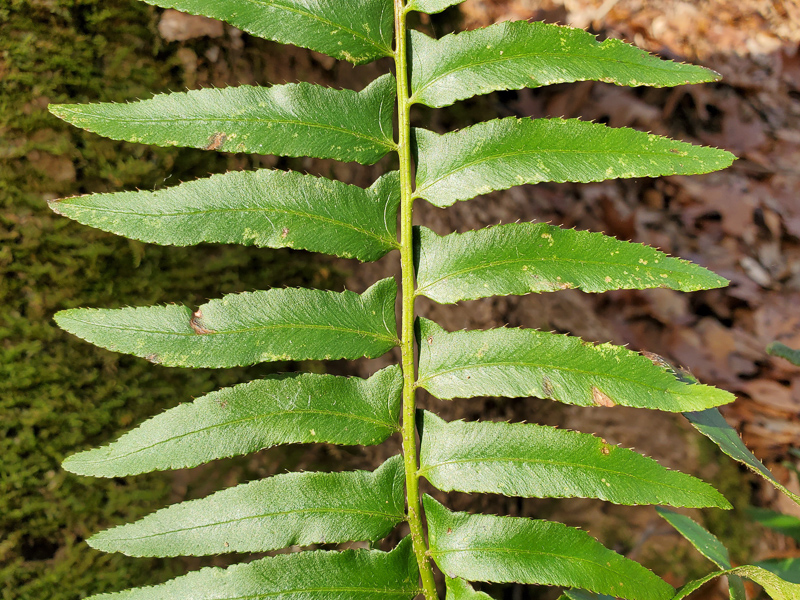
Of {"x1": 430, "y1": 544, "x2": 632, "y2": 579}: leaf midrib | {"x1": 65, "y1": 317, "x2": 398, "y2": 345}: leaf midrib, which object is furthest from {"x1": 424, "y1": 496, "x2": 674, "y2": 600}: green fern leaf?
{"x1": 65, "y1": 317, "x2": 398, "y2": 345}: leaf midrib

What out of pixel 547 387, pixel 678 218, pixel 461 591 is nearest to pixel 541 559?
pixel 461 591

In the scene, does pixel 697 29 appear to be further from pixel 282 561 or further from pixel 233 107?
pixel 282 561

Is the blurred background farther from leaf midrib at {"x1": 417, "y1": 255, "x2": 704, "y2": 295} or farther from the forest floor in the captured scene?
leaf midrib at {"x1": 417, "y1": 255, "x2": 704, "y2": 295}

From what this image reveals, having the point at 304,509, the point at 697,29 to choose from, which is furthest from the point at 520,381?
the point at 697,29

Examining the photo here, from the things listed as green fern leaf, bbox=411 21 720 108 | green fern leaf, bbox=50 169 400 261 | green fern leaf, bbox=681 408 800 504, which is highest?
green fern leaf, bbox=411 21 720 108

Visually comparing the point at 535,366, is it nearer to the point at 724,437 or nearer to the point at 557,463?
the point at 557,463

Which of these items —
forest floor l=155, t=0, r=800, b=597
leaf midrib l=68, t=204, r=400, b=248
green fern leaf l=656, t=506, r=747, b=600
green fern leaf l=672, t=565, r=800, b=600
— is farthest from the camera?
forest floor l=155, t=0, r=800, b=597
